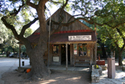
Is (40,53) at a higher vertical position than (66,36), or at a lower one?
lower

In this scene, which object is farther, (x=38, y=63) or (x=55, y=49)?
(x=55, y=49)

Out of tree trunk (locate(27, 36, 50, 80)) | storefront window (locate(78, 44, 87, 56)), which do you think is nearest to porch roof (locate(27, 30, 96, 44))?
storefront window (locate(78, 44, 87, 56))

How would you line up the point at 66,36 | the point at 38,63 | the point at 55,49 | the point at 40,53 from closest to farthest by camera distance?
1. the point at 38,63
2. the point at 40,53
3. the point at 66,36
4. the point at 55,49

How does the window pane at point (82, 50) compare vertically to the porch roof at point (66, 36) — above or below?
below

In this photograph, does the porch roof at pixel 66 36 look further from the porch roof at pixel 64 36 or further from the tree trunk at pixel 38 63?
the tree trunk at pixel 38 63

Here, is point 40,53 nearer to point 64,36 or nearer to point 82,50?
point 64,36

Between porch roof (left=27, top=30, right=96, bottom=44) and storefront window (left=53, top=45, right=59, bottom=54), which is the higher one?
porch roof (left=27, top=30, right=96, bottom=44)

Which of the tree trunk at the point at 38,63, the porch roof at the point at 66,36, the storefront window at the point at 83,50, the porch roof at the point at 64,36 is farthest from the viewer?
the storefront window at the point at 83,50

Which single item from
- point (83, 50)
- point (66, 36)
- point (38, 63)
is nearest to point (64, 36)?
point (66, 36)

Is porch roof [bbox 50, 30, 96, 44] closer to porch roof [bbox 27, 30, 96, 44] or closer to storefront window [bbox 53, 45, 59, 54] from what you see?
porch roof [bbox 27, 30, 96, 44]

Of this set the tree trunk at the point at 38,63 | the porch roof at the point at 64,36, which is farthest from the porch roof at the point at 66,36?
the tree trunk at the point at 38,63

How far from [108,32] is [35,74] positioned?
10948mm

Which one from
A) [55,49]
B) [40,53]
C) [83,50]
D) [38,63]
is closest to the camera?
[38,63]

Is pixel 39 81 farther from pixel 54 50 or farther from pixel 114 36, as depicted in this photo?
pixel 114 36
